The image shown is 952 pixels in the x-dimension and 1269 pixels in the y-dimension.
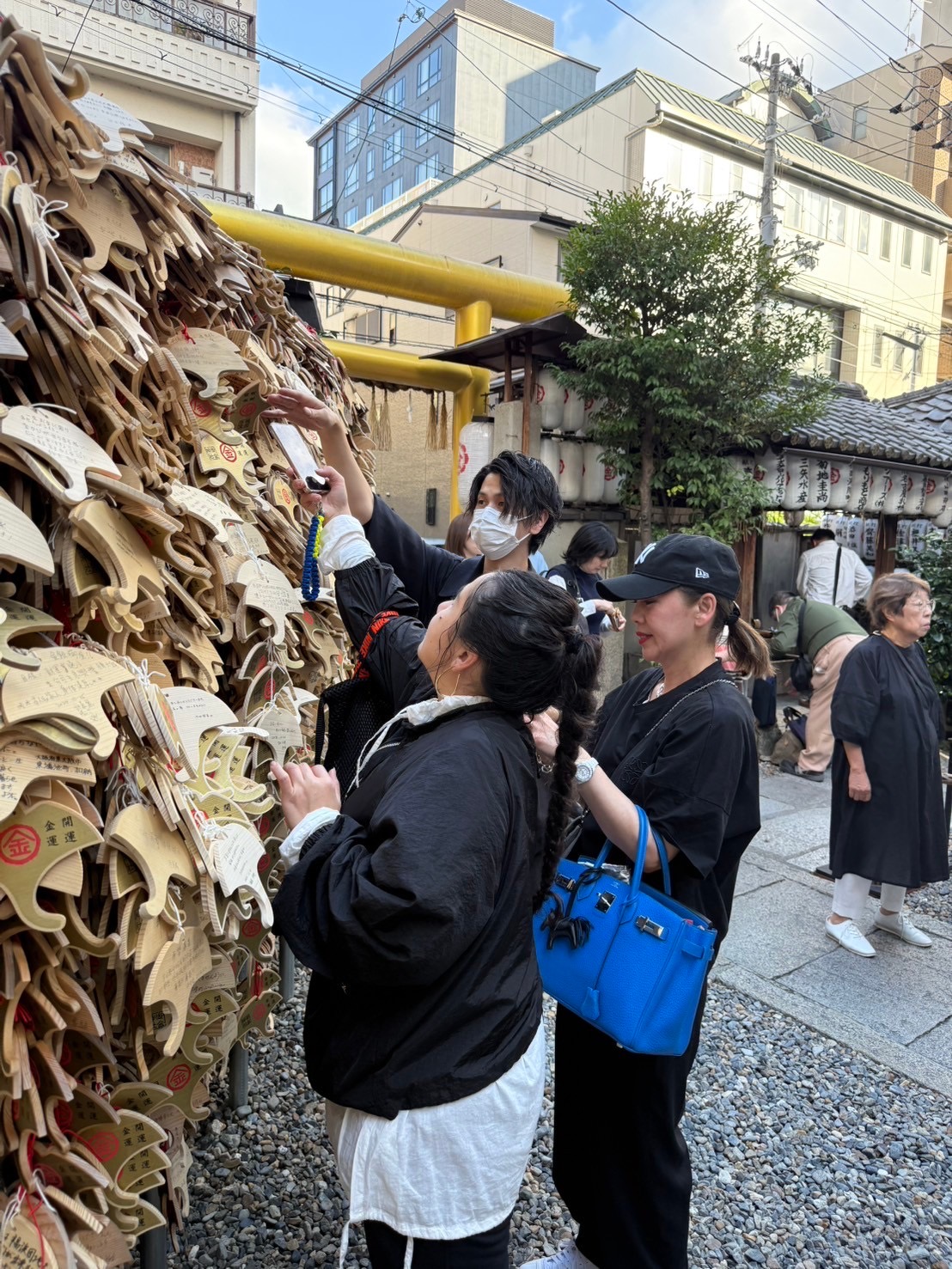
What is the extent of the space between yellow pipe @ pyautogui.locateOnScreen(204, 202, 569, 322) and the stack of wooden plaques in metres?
6.20

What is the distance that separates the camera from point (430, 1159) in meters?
1.44

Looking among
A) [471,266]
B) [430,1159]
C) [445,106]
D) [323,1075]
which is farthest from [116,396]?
[445,106]

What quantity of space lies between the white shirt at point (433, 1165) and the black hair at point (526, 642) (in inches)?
26.8

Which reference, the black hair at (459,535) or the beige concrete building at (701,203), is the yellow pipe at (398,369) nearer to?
the beige concrete building at (701,203)

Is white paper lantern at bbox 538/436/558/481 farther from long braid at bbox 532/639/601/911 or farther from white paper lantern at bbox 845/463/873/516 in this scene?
long braid at bbox 532/639/601/911

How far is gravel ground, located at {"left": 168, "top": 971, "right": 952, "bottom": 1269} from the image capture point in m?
2.43

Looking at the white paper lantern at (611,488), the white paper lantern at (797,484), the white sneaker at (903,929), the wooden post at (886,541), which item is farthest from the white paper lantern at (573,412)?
the white sneaker at (903,929)

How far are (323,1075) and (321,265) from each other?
28.0 feet

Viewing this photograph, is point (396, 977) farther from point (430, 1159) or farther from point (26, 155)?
point (26, 155)

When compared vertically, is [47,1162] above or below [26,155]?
below

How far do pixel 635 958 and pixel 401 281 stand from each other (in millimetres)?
8813

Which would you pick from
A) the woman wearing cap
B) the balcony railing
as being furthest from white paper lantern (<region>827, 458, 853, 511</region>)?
the balcony railing

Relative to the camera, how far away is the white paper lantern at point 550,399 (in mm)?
8336

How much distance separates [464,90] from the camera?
2633 cm
